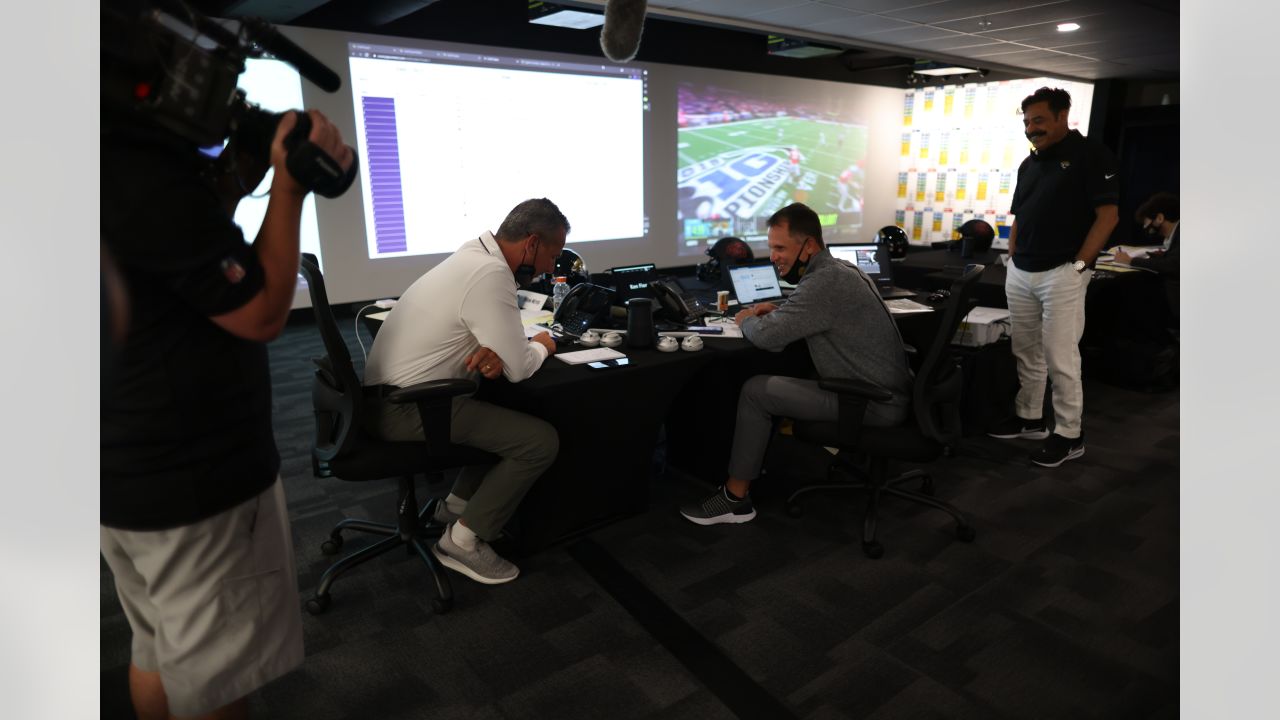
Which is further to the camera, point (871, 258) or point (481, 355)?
point (871, 258)

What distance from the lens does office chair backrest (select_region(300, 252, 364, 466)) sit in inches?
77.8

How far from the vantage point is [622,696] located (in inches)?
73.4

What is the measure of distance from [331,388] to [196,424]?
1342 mm

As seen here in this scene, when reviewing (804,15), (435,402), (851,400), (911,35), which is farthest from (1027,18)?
(435,402)

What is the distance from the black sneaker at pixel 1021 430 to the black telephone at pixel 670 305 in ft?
6.08

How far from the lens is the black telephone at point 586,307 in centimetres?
292

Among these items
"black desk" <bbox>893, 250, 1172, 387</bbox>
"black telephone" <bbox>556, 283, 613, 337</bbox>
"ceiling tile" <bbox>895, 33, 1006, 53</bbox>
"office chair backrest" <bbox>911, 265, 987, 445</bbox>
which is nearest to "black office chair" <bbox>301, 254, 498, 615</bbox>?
"black telephone" <bbox>556, 283, 613, 337</bbox>

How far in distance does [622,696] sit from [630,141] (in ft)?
20.6

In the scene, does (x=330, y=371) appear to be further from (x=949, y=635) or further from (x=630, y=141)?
(x=630, y=141)

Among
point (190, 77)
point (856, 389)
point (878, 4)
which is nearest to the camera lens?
point (190, 77)

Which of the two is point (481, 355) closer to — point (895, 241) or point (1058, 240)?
point (1058, 240)

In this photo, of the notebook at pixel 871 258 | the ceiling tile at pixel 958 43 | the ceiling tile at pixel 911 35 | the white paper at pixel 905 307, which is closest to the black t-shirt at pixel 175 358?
the white paper at pixel 905 307

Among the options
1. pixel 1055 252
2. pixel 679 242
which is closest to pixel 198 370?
pixel 1055 252

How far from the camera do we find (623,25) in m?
1.21
